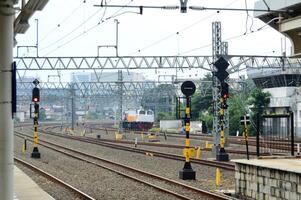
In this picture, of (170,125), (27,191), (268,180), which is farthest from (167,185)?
(170,125)

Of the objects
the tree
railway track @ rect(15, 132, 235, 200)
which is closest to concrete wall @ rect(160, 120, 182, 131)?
the tree

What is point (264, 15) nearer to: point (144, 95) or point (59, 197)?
point (59, 197)

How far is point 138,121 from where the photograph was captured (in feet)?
271

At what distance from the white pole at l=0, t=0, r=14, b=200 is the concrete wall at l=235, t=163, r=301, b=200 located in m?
5.63

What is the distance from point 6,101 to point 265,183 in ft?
21.0

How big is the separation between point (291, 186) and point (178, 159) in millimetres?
17364

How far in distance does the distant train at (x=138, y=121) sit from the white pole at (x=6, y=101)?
7128 centimetres

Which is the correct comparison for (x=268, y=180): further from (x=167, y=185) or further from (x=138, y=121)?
(x=138, y=121)

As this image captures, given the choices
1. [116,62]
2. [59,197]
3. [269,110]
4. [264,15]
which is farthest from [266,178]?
[269,110]

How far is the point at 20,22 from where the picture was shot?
459 inches

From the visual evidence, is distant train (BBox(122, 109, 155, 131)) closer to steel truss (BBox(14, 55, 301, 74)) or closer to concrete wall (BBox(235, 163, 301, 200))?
steel truss (BBox(14, 55, 301, 74))

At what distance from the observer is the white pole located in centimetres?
902

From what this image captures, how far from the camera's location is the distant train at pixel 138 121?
8175 cm

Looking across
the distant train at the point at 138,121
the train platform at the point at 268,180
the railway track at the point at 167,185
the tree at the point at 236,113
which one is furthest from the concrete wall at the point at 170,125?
the train platform at the point at 268,180
